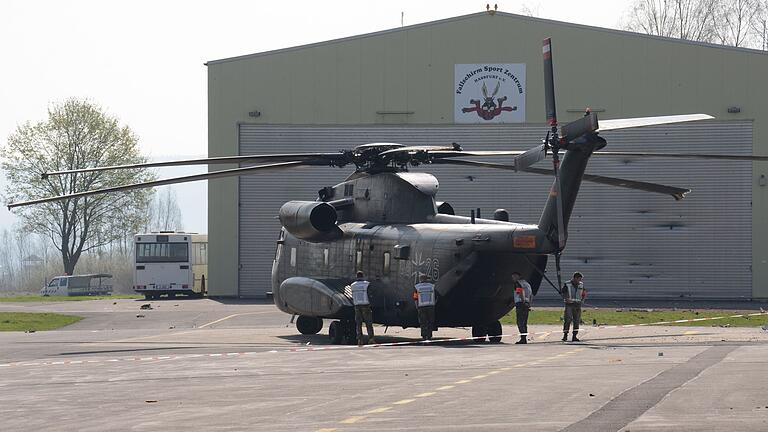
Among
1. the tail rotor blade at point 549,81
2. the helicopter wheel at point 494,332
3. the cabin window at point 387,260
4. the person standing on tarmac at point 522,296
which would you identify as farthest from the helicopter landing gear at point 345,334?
the tail rotor blade at point 549,81

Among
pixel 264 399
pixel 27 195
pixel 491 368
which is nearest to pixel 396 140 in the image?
pixel 491 368

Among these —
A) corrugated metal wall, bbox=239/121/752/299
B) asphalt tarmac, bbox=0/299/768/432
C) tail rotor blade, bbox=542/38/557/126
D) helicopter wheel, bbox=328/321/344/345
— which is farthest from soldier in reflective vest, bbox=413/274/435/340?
corrugated metal wall, bbox=239/121/752/299

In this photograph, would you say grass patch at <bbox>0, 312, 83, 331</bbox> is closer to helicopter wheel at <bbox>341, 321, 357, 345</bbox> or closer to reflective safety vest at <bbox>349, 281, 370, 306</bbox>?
helicopter wheel at <bbox>341, 321, 357, 345</bbox>

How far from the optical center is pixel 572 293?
2525 cm

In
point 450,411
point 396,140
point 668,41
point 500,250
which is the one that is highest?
point 668,41

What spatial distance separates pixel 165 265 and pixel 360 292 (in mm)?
33790

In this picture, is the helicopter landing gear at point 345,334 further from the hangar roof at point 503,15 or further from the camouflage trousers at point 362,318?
the hangar roof at point 503,15

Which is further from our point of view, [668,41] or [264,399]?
[668,41]

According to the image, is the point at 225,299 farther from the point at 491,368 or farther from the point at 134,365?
the point at 491,368

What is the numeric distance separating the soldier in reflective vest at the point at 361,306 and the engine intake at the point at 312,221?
6.07ft

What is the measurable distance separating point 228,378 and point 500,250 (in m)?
7.45

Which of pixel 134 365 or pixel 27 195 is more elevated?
pixel 27 195

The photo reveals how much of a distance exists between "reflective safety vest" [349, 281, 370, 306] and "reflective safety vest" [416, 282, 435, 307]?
4.84 ft

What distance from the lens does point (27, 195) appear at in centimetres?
8050
